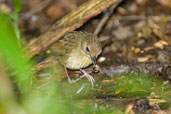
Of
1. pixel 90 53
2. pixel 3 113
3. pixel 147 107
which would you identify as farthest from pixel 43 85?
pixel 3 113

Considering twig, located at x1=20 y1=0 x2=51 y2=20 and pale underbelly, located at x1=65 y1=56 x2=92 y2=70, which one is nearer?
pale underbelly, located at x1=65 y1=56 x2=92 y2=70

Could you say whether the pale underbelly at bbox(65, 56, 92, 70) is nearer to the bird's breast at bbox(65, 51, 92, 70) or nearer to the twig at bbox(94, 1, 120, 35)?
the bird's breast at bbox(65, 51, 92, 70)

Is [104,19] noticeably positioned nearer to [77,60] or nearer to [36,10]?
[77,60]

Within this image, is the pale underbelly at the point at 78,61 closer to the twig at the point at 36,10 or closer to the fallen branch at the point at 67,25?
the fallen branch at the point at 67,25

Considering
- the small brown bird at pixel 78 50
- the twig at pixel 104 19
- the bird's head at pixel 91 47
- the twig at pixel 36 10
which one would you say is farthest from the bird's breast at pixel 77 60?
the twig at pixel 36 10

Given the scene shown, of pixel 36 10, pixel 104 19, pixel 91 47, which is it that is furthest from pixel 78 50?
pixel 36 10

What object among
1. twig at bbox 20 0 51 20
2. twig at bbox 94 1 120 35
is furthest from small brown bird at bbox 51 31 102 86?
twig at bbox 20 0 51 20

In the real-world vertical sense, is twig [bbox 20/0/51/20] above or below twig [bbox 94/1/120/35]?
above
